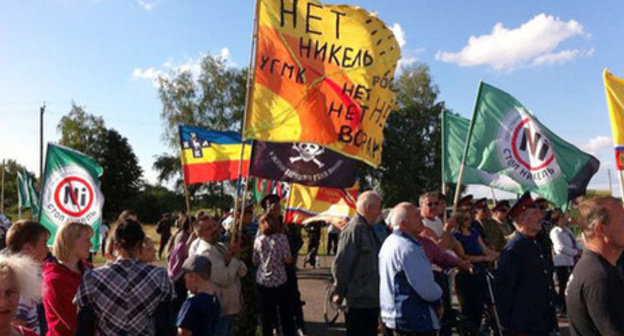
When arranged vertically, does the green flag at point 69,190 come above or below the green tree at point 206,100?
below

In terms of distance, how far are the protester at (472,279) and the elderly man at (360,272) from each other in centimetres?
230

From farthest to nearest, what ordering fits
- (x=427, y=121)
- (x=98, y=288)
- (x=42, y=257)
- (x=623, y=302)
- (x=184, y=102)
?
(x=427, y=121) → (x=184, y=102) → (x=42, y=257) → (x=98, y=288) → (x=623, y=302)

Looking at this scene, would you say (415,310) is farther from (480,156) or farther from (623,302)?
(480,156)

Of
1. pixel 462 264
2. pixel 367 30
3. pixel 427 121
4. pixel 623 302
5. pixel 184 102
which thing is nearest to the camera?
pixel 623 302

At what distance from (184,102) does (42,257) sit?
36.8 metres

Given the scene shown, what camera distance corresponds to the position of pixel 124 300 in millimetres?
3234

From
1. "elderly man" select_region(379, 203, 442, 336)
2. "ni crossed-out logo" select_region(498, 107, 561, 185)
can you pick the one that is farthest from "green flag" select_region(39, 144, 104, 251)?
"ni crossed-out logo" select_region(498, 107, 561, 185)

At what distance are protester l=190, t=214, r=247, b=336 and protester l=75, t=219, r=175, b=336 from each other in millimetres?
1881

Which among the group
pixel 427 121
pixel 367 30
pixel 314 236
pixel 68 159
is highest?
pixel 427 121

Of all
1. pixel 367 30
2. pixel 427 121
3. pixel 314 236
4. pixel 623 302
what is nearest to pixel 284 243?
pixel 367 30

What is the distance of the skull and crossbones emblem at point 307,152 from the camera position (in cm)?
641

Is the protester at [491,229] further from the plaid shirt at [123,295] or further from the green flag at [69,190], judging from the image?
the plaid shirt at [123,295]

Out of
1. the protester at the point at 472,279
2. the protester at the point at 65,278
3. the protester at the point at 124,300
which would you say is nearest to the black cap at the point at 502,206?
the protester at the point at 472,279

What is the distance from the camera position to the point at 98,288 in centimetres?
322
